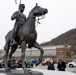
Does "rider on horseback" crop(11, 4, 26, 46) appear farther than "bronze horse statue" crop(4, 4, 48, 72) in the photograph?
Yes

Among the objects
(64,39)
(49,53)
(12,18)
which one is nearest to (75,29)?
(64,39)

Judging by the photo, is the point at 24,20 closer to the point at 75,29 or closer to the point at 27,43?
the point at 27,43

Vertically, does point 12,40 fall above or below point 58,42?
below

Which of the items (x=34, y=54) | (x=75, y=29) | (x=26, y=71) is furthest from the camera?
(x=75, y=29)

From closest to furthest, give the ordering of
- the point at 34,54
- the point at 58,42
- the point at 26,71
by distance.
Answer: the point at 26,71 < the point at 34,54 < the point at 58,42

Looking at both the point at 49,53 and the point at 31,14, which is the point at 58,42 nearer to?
the point at 49,53

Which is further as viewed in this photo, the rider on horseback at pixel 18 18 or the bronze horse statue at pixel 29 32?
the rider on horseback at pixel 18 18

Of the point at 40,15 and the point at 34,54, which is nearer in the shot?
the point at 40,15

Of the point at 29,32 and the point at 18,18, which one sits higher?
the point at 18,18

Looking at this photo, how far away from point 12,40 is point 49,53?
210 ft

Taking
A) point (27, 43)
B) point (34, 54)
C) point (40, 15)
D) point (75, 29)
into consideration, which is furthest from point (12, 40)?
point (75, 29)

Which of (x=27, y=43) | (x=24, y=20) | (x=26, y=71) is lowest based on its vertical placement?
(x=26, y=71)

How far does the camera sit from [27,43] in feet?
42.8

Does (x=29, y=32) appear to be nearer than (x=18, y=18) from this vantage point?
Yes
